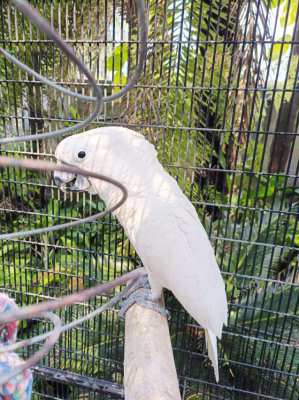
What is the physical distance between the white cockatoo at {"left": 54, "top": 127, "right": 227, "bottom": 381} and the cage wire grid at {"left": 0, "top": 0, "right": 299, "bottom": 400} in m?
0.19

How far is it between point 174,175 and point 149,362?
24.2 inches

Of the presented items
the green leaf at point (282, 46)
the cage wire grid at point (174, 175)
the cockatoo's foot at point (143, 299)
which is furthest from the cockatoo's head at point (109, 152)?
the green leaf at point (282, 46)

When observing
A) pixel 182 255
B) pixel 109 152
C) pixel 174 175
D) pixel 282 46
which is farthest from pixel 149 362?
pixel 282 46

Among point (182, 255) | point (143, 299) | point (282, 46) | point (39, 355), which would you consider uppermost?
point (282, 46)

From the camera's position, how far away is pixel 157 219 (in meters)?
0.70

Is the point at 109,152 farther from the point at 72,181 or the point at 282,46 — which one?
the point at 282,46

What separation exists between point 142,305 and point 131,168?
1.05ft

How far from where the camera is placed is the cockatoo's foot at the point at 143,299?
744 millimetres

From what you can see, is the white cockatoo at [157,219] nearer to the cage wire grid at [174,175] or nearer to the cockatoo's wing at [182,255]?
the cockatoo's wing at [182,255]

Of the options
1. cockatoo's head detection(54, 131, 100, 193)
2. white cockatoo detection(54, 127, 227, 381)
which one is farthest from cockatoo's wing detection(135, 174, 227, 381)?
cockatoo's head detection(54, 131, 100, 193)

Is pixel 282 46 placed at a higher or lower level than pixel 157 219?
higher

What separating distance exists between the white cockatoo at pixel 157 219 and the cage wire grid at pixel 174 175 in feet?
0.62

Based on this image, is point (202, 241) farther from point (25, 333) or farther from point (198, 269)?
point (25, 333)

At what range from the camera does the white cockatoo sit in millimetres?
697
